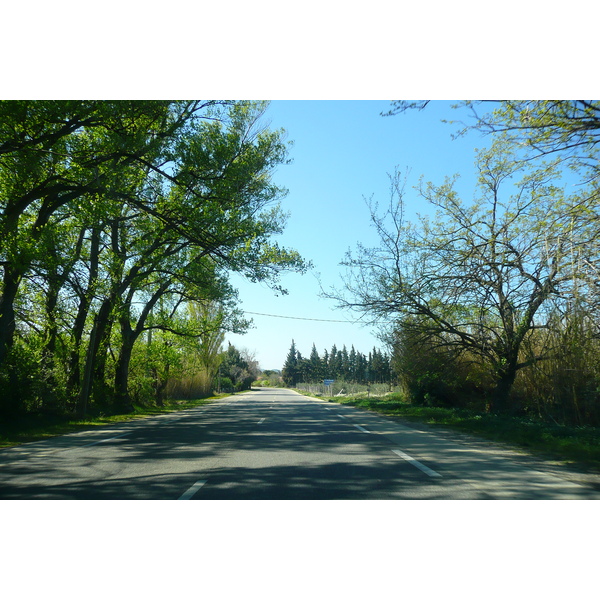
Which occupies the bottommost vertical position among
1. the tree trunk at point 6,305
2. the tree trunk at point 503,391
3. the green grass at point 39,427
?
the green grass at point 39,427

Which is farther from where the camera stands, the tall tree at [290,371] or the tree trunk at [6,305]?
the tall tree at [290,371]

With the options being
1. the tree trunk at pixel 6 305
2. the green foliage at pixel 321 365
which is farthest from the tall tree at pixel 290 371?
the tree trunk at pixel 6 305

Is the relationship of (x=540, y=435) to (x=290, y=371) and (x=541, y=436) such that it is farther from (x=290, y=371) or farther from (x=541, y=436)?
(x=290, y=371)

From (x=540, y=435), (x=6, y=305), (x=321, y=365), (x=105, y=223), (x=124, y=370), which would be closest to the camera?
(x=540, y=435)

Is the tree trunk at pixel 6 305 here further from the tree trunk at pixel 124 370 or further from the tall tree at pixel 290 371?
the tall tree at pixel 290 371

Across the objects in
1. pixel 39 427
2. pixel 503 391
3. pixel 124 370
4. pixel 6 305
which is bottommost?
pixel 39 427

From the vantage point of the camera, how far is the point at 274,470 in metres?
8.11

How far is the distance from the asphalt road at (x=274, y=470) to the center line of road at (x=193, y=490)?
0.04 feet

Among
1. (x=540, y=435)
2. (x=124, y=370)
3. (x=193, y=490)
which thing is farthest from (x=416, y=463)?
(x=124, y=370)

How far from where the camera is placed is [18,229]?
46.5 feet

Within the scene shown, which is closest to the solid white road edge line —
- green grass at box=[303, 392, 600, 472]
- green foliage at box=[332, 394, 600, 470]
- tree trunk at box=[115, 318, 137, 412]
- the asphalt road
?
the asphalt road

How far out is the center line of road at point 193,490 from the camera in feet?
20.7

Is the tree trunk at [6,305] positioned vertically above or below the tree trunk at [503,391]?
above

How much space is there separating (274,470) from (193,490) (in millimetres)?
1733
